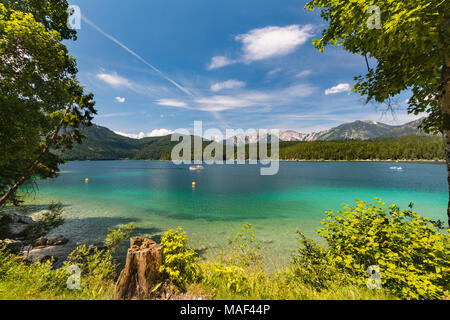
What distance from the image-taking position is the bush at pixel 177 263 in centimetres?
484

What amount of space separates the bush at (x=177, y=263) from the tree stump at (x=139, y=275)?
0.89 ft

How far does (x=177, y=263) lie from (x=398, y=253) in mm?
6368

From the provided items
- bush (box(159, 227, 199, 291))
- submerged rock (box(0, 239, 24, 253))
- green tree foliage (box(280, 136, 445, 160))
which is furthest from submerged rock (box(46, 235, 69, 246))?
green tree foliage (box(280, 136, 445, 160))

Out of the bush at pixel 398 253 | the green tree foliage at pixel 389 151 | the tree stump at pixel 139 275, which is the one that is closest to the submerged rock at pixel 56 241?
the tree stump at pixel 139 275

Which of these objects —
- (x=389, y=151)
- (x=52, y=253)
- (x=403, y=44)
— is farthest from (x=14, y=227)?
(x=389, y=151)

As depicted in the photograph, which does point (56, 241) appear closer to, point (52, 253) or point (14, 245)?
point (52, 253)

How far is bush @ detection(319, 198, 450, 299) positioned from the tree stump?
209 inches

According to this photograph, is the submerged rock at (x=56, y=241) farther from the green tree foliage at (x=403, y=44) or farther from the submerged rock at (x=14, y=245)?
the green tree foliage at (x=403, y=44)

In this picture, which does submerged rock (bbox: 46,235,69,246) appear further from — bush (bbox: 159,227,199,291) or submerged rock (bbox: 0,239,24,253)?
bush (bbox: 159,227,199,291)

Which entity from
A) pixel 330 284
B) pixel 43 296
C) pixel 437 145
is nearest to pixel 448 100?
pixel 330 284

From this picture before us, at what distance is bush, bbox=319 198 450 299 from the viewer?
3.58 metres

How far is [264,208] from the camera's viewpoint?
28.0 meters

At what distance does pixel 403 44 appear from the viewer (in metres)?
4.48
